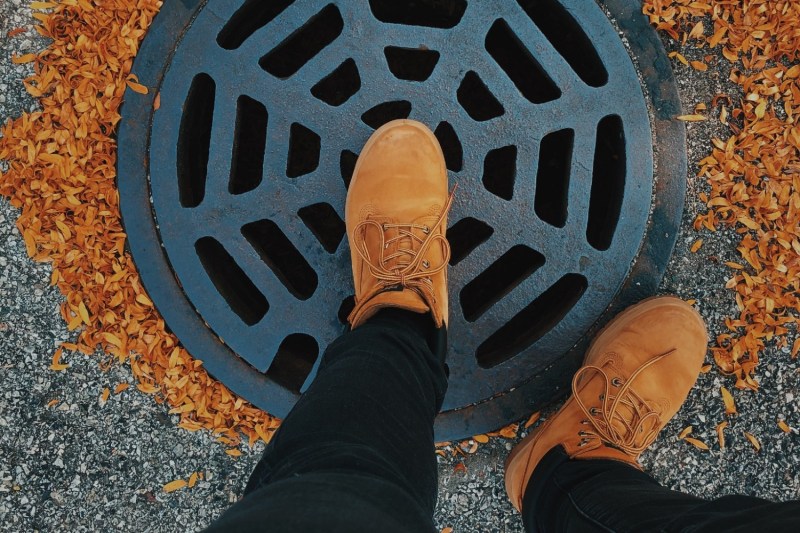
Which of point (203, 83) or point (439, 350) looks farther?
point (203, 83)

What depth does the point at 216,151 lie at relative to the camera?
3.98 ft

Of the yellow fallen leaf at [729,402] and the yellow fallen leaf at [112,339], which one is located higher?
the yellow fallen leaf at [112,339]

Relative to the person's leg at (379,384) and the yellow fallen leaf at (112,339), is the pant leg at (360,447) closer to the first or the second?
the person's leg at (379,384)

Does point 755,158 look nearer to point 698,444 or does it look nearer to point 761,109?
point 761,109

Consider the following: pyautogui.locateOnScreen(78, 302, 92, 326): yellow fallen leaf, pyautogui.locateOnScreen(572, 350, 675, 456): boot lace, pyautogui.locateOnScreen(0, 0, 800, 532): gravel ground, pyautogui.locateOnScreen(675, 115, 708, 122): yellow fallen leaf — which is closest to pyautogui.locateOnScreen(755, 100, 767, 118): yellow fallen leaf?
pyautogui.locateOnScreen(675, 115, 708, 122): yellow fallen leaf

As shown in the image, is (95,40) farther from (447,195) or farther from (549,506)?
(549,506)

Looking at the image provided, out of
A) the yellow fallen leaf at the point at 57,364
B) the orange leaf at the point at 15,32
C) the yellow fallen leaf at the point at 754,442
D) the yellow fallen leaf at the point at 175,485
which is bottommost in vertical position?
the yellow fallen leaf at the point at 754,442

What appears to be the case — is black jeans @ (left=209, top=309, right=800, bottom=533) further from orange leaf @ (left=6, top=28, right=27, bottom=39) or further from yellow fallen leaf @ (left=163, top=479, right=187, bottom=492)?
orange leaf @ (left=6, top=28, right=27, bottom=39)

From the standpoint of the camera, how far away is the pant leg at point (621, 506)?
0.85 meters

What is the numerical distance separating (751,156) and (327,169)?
0.83m

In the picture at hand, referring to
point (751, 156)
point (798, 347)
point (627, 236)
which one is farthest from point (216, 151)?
point (798, 347)

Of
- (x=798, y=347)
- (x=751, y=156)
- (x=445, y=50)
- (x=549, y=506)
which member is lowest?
(x=549, y=506)

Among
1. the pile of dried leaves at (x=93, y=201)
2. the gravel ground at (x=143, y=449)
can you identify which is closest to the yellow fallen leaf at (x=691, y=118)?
the gravel ground at (x=143, y=449)

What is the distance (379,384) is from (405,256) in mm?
329
